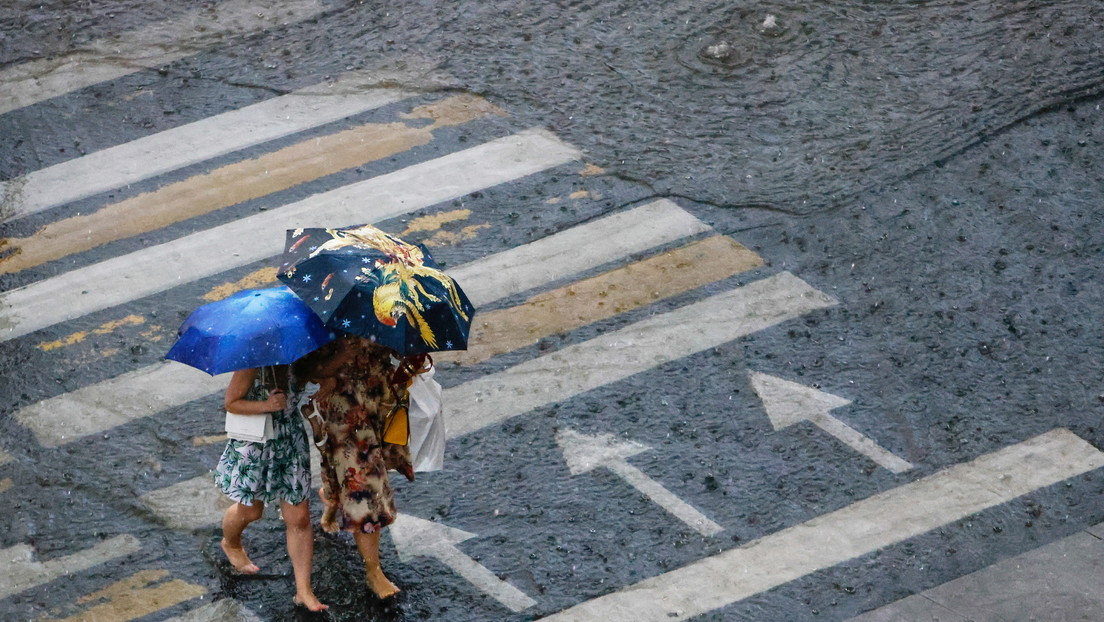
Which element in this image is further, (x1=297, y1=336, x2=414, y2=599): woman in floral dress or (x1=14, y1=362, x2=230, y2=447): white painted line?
(x1=14, y1=362, x2=230, y2=447): white painted line

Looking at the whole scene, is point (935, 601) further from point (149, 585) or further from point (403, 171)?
point (403, 171)

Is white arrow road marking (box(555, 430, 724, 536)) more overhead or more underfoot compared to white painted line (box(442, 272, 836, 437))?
more underfoot

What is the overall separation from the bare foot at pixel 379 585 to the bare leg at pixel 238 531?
0.60 metres

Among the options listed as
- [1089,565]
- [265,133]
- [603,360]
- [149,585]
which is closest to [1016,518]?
[1089,565]

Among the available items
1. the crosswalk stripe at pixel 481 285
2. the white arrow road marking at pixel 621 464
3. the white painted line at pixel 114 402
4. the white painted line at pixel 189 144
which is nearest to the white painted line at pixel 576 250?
the crosswalk stripe at pixel 481 285

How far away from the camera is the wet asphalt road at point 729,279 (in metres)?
7.00

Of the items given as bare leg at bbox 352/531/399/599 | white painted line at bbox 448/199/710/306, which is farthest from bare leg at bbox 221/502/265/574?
white painted line at bbox 448/199/710/306

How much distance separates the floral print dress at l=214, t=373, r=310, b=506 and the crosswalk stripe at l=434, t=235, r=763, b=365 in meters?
2.09

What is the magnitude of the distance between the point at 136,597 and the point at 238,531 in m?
0.59

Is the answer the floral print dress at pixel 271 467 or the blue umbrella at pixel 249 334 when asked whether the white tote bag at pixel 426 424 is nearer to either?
the floral print dress at pixel 271 467

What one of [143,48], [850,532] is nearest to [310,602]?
[850,532]

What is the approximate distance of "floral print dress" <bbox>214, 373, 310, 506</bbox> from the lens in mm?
6238

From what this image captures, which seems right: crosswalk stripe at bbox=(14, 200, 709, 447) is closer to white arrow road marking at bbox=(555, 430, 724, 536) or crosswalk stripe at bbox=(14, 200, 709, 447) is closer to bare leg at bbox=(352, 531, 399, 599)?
white arrow road marking at bbox=(555, 430, 724, 536)

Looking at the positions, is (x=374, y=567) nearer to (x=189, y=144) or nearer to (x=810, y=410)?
(x=810, y=410)
